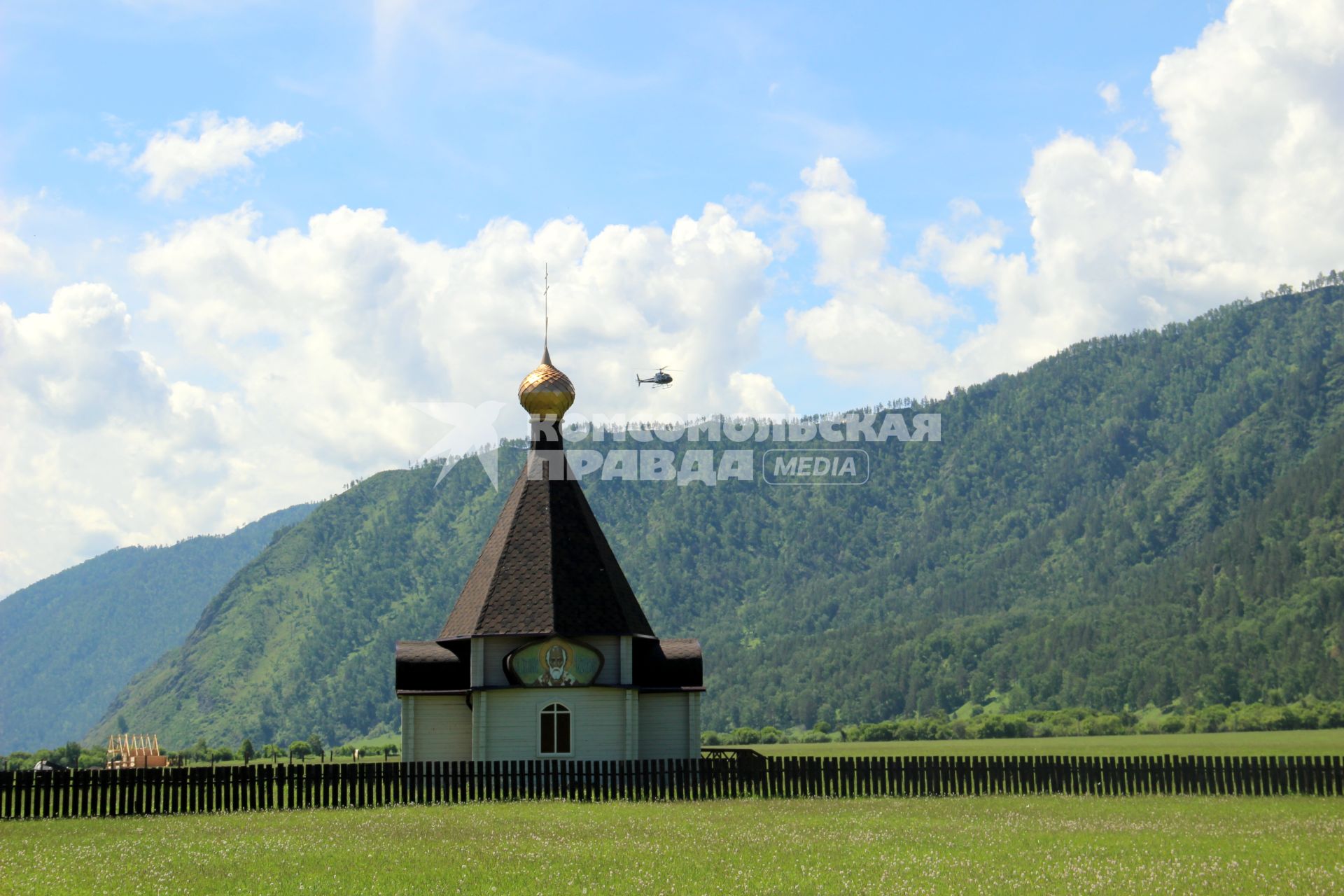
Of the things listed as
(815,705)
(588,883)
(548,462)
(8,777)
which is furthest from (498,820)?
(815,705)

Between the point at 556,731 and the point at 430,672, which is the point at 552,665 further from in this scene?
the point at 430,672

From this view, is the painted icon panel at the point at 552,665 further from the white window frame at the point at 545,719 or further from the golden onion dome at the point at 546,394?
the golden onion dome at the point at 546,394

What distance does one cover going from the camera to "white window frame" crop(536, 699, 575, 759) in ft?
110

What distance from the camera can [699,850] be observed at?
1972 centimetres

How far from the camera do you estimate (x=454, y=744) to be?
114 feet

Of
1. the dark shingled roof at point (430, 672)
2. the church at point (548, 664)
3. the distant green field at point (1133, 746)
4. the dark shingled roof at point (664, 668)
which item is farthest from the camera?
the distant green field at point (1133, 746)

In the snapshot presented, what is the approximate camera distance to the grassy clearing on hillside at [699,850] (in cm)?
1677

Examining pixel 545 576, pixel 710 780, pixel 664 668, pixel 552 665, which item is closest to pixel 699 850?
pixel 710 780

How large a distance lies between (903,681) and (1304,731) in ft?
252

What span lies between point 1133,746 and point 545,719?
5944cm

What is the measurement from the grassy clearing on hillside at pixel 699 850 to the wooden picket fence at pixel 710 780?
1.58 meters

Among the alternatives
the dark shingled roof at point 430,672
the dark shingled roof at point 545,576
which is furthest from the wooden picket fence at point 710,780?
the dark shingled roof at point 430,672

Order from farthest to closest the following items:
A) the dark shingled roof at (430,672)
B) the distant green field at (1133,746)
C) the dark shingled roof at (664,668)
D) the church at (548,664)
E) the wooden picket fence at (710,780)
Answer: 1. the distant green field at (1133,746)
2. the dark shingled roof at (664,668)
3. the dark shingled roof at (430,672)
4. the church at (548,664)
5. the wooden picket fence at (710,780)

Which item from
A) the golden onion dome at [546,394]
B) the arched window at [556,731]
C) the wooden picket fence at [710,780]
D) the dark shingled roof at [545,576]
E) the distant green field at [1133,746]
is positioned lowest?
the distant green field at [1133,746]
